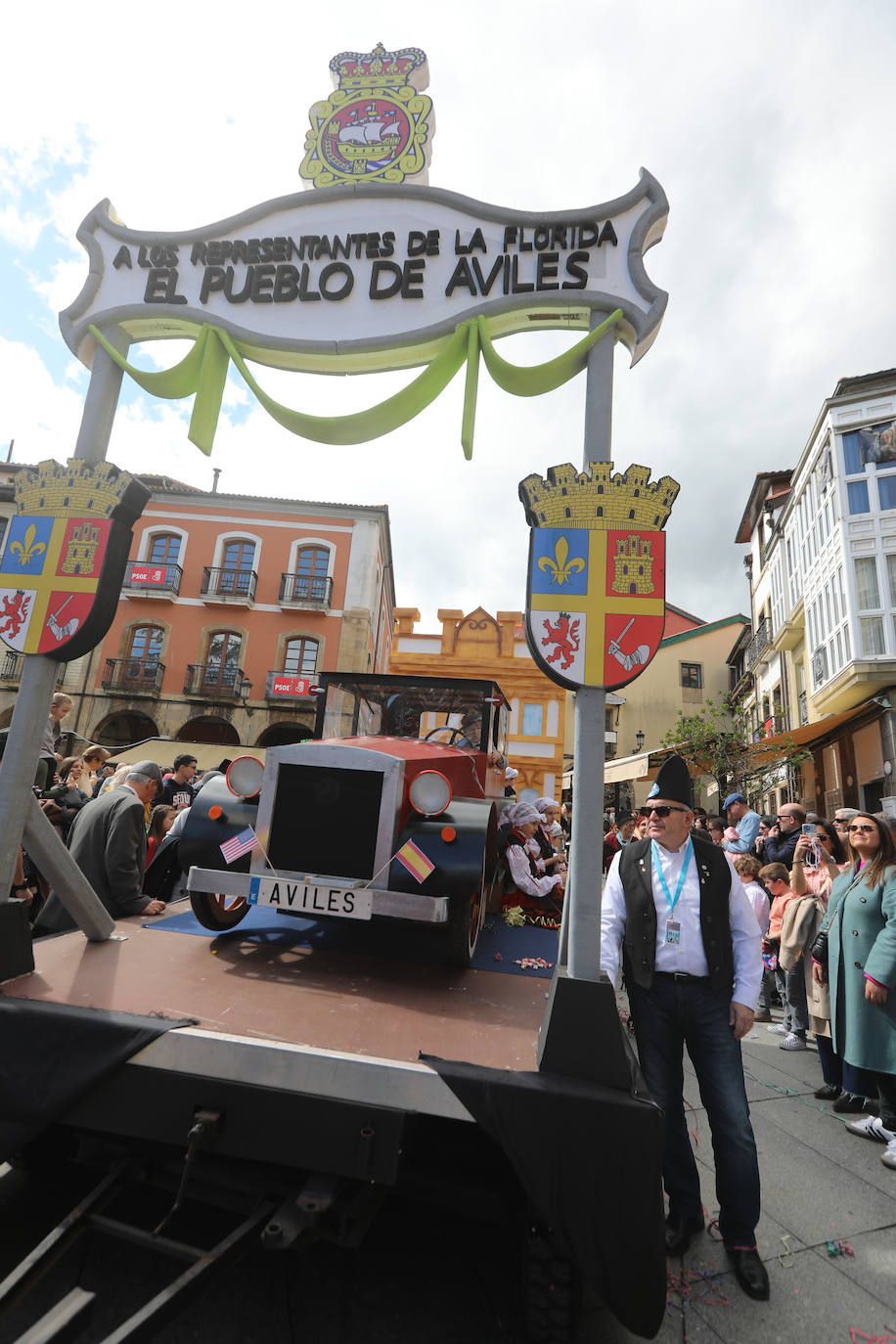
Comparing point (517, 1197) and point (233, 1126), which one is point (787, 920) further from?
point (233, 1126)

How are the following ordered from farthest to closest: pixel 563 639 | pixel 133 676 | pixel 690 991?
pixel 133 676
pixel 690 991
pixel 563 639

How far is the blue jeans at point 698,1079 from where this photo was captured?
8.18ft

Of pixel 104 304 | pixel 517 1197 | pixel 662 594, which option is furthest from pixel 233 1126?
pixel 104 304

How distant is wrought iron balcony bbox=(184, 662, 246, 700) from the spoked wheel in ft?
60.6

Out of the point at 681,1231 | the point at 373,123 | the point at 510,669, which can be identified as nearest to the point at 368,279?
the point at 373,123

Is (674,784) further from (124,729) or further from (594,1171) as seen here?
(124,729)

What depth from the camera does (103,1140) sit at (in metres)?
2.31

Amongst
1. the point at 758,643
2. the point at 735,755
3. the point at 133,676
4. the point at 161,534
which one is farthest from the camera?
the point at 758,643

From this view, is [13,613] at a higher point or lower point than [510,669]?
lower

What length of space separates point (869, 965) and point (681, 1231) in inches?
72.4

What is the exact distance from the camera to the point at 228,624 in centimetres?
2259

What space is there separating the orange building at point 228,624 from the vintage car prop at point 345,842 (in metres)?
18.1

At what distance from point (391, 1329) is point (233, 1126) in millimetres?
781

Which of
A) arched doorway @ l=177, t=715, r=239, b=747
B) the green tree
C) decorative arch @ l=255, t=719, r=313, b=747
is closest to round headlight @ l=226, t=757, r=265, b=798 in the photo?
the green tree
